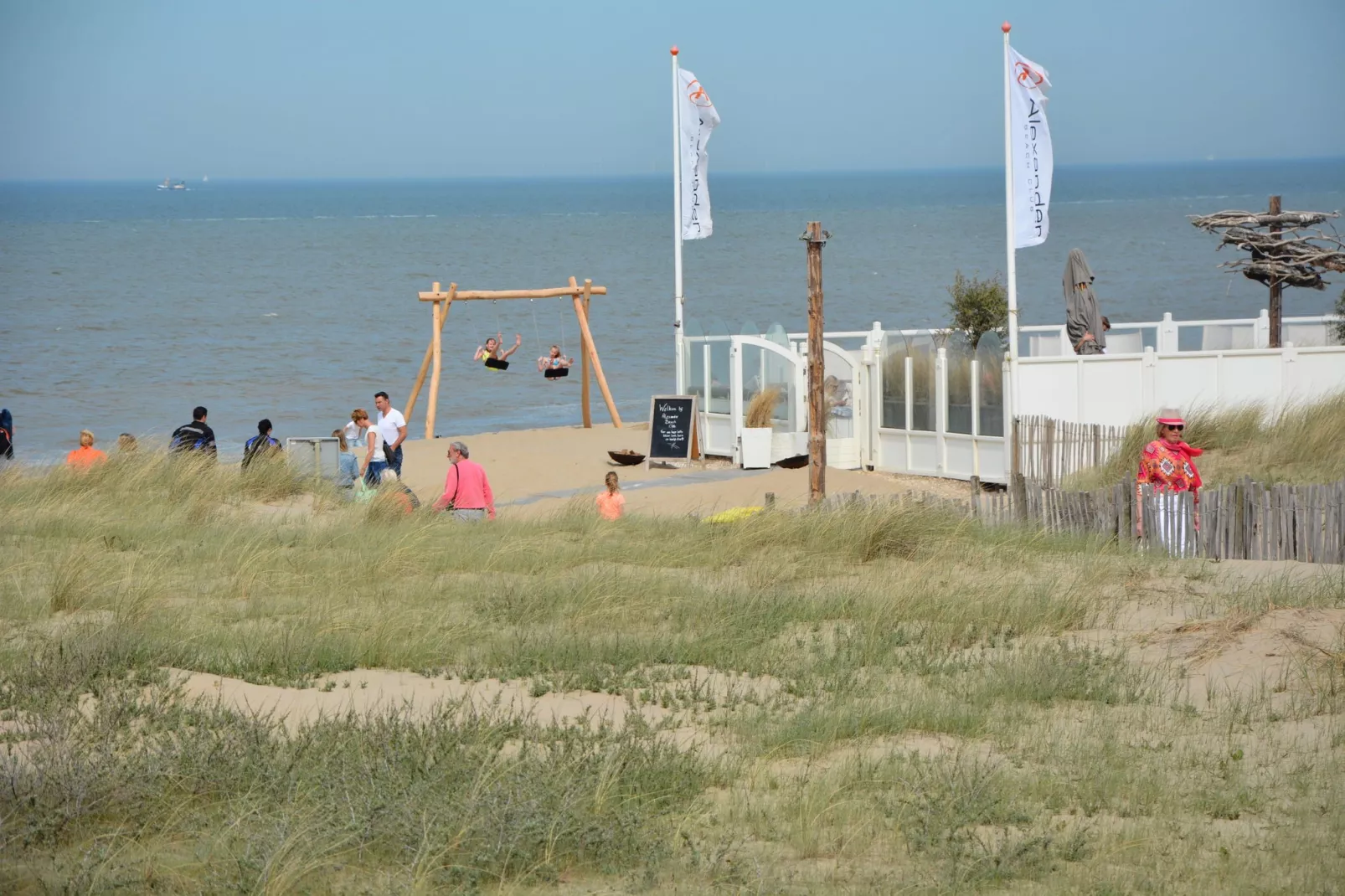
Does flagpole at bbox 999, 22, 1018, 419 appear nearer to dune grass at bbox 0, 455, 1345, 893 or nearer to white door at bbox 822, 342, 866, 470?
white door at bbox 822, 342, 866, 470

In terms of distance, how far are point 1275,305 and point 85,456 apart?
1442 centimetres

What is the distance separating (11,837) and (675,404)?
48.5 ft

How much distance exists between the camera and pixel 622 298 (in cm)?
6650

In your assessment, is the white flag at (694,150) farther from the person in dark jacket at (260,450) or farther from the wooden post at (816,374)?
the person in dark jacket at (260,450)

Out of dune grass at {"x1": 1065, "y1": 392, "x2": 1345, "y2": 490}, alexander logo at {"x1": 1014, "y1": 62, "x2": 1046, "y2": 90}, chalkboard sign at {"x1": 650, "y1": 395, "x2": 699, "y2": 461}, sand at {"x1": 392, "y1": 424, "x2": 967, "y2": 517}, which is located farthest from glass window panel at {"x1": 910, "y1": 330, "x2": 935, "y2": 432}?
alexander logo at {"x1": 1014, "y1": 62, "x2": 1046, "y2": 90}

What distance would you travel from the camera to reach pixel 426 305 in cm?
6475

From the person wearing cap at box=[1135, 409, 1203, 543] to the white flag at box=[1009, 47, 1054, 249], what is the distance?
5170 mm

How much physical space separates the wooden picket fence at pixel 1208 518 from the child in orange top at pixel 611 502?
2.34 metres

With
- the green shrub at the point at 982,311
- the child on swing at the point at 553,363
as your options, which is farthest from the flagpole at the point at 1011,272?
the child on swing at the point at 553,363

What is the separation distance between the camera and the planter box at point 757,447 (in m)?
18.9

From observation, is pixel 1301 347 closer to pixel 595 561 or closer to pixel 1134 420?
pixel 1134 420

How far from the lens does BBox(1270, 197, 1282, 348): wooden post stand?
18873 millimetres

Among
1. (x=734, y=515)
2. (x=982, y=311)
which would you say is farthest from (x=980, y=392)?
(x=982, y=311)

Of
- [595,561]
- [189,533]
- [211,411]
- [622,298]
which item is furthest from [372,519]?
[622,298]
